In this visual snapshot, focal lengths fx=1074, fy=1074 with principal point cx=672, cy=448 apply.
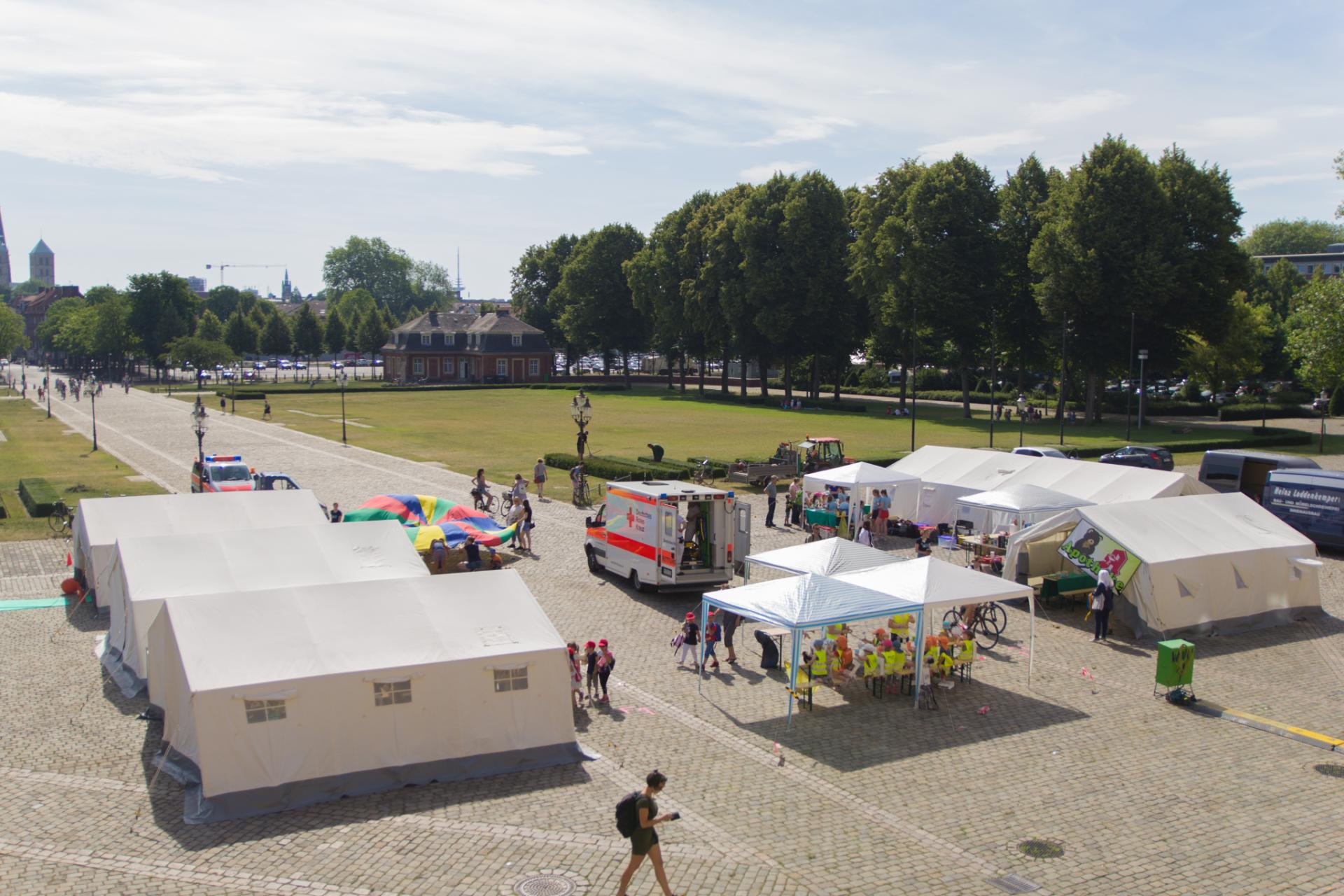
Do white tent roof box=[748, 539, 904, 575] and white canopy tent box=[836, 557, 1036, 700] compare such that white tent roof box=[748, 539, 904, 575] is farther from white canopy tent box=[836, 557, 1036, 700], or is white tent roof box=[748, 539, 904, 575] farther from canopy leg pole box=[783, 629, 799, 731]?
canopy leg pole box=[783, 629, 799, 731]

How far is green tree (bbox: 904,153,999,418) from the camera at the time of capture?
65.9 meters

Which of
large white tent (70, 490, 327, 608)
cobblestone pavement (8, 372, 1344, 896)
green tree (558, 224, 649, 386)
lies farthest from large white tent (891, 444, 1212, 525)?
green tree (558, 224, 649, 386)

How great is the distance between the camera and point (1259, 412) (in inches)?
2670

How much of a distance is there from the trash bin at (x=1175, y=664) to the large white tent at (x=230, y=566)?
11773 millimetres

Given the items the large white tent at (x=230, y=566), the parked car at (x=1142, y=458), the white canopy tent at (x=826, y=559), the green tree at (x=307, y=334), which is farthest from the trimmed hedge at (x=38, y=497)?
the green tree at (x=307, y=334)

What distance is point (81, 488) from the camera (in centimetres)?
3716

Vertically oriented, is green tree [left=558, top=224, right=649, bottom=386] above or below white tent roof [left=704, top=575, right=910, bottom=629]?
above

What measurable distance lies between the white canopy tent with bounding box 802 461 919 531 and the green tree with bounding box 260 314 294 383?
118 meters

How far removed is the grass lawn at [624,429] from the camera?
50469 mm

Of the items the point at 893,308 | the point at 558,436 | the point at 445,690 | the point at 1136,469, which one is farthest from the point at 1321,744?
the point at 893,308

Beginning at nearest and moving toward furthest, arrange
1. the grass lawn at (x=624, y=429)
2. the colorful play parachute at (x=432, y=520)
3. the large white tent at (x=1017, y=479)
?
1. the colorful play parachute at (x=432, y=520)
2. the large white tent at (x=1017, y=479)
3. the grass lawn at (x=624, y=429)

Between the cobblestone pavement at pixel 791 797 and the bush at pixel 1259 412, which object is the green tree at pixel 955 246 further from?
the cobblestone pavement at pixel 791 797

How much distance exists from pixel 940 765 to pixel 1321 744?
18.6ft

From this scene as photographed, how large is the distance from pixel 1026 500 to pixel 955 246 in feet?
141
